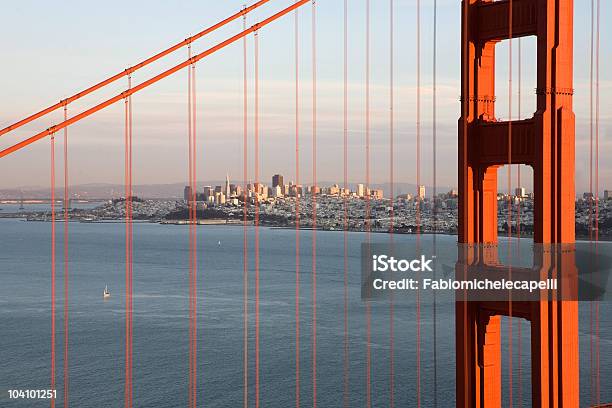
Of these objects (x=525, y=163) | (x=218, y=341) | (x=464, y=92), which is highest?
(x=464, y=92)

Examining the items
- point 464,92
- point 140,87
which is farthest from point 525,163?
point 140,87

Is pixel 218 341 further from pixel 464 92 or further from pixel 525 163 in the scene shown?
pixel 525 163

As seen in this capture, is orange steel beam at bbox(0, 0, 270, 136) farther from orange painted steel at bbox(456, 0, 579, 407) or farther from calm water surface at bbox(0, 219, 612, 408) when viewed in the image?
calm water surface at bbox(0, 219, 612, 408)

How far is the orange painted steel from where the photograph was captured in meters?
7.22

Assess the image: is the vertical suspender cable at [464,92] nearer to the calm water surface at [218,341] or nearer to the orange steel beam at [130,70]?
the orange steel beam at [130,70]

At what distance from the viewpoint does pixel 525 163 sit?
746 centimetres

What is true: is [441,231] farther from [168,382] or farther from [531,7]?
[531,7]

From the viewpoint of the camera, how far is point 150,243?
95750 millimetres

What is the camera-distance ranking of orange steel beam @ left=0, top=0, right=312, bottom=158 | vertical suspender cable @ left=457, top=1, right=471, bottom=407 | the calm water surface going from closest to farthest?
orange steel beam @ left=0, top=0, right=312, bottom=158 → vertical suspender cable @ left=457, top=1, right=471, bottom=407 → the calm water surface

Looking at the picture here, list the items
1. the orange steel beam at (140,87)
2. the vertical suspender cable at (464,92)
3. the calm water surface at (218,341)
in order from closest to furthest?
the orange steel beam at (140,87) → the vertical suspender cable at (464,92) → the calm water surface at (218,341)

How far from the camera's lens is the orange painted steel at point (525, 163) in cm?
722

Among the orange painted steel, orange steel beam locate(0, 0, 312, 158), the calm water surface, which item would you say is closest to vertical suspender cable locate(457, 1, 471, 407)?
the orange painted steel

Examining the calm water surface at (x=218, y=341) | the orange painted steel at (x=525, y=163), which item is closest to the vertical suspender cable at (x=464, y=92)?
the orange painted steel at (x=525, y=163)

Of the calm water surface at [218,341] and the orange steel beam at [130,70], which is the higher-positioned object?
the orange steel beam at [130,70]
